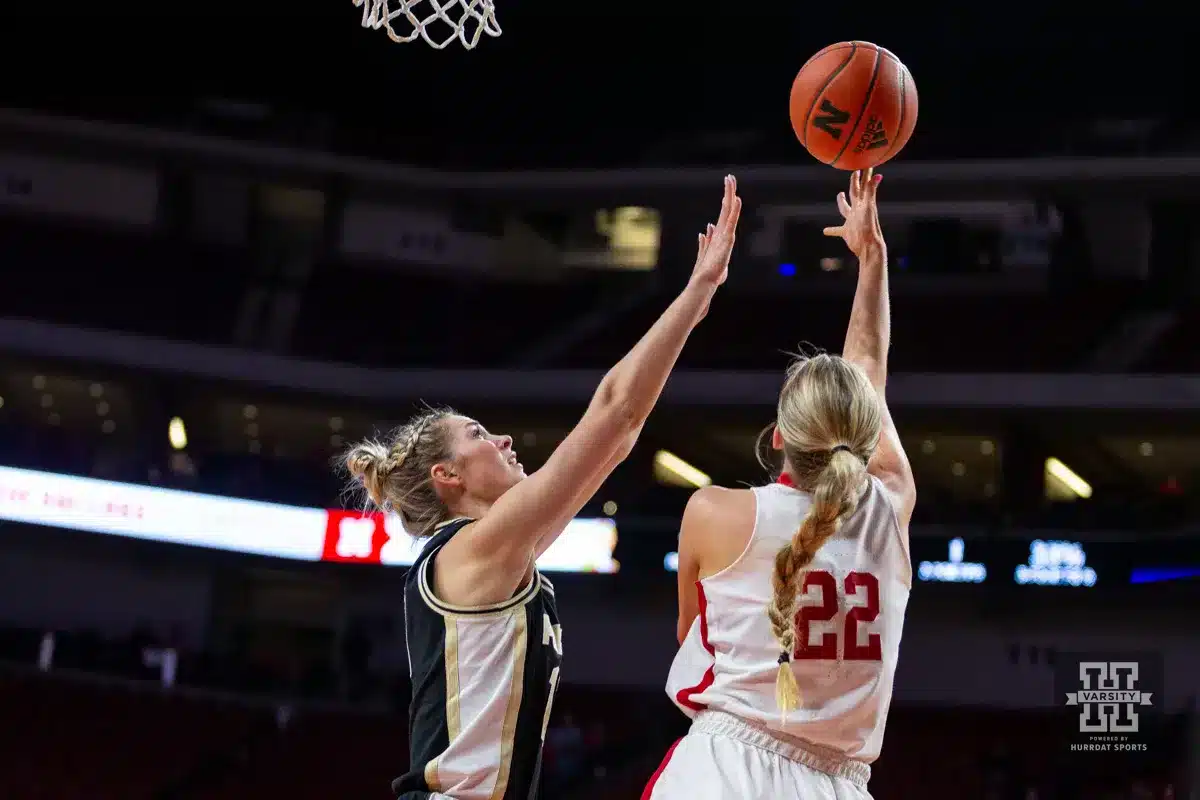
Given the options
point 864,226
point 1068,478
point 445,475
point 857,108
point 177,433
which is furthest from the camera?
point 177,433

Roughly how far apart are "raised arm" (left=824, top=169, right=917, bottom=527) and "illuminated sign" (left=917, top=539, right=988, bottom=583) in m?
9.23

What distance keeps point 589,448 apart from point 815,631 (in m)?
0.45

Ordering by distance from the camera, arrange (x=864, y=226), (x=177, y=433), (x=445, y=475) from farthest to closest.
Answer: (x=177, y=433) < (x=864, y=226) < (x=445, y=475)

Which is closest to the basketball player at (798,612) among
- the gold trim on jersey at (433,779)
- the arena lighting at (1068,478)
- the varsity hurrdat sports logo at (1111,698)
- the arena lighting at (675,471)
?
the gold trim on jersey at (433,779)

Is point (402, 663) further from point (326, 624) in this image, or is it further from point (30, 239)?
point (30, 239)

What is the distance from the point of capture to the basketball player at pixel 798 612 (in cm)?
193

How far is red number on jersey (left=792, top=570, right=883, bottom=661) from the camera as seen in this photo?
1942 millimetres

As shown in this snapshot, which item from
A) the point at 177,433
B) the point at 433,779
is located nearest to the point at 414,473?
the point at 433,779

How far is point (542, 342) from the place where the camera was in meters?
13.6

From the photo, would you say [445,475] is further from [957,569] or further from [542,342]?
[542,342]

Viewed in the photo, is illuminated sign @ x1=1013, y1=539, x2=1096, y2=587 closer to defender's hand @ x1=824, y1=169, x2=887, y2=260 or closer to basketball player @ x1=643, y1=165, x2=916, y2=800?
defender's hand @ x1=824, y1=169, x2=887, y2=260

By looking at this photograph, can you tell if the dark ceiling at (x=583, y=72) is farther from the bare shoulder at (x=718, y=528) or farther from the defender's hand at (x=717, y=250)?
the bare shoulder at (x=718, y=528)

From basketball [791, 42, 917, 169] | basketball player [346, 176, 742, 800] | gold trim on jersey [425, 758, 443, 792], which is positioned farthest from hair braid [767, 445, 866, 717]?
basketball [791, 42, 917, 169]

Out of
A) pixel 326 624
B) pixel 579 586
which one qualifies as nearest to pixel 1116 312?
pixel 579 586
